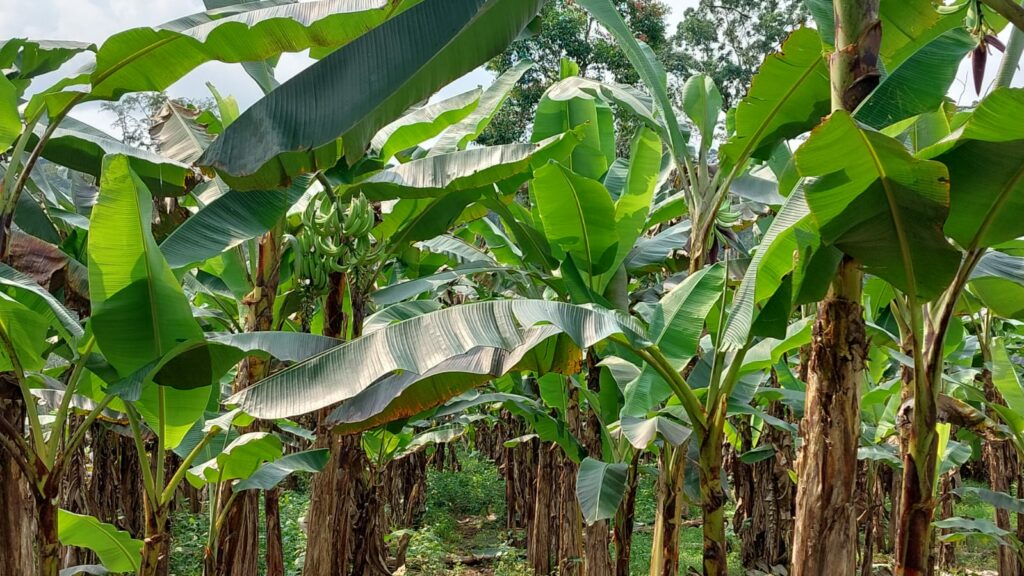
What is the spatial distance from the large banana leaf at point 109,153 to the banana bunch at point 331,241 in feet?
1.99

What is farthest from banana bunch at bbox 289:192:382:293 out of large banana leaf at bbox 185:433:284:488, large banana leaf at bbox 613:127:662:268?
large banana leaf at bbox 613:127:662:268

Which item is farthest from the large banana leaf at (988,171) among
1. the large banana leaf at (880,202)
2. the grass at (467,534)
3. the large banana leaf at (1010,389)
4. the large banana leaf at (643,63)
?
the grass at (467,534)

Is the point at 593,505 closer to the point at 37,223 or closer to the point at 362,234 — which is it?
the point at 362,234

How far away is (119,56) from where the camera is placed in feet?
9.11

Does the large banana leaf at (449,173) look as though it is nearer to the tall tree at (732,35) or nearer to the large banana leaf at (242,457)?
the large banana leaf at (242,457)

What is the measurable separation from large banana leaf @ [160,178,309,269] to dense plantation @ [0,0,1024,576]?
0.04 feet

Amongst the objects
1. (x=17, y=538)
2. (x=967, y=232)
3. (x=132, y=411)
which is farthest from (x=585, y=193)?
(x=17, y=538)

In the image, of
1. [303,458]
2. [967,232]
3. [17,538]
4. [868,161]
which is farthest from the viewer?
[303,458]

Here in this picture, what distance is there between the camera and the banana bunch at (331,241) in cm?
357

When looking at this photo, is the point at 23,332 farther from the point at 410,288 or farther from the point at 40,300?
the point at 410,288

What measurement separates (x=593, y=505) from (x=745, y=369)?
0.92 metres

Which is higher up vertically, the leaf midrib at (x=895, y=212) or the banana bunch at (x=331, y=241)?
the banana bunch at (x=331, y=241)

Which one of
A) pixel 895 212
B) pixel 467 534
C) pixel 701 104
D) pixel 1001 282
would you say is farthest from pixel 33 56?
pixel 467 534

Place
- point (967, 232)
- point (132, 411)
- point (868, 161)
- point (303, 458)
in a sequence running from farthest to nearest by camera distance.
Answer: point (303, 458), point (132, 411), point (967, 232), point (868, 161)
